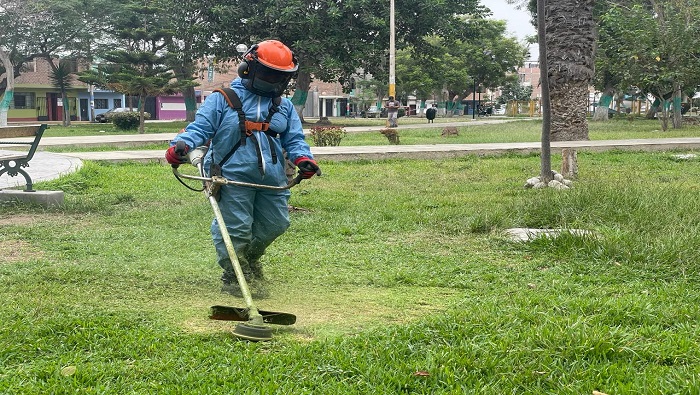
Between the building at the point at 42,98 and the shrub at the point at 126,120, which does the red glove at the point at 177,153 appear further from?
the building at the point at 42,98

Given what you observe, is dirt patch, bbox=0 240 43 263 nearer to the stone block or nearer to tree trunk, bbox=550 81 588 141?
the stone block

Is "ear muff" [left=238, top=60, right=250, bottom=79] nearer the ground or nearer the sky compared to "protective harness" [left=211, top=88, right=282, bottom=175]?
nearer the sky

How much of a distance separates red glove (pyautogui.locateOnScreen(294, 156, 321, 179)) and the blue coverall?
0.07 metres

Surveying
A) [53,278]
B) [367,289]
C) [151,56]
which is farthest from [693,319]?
[151,56]

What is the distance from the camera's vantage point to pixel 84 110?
51.9 metres

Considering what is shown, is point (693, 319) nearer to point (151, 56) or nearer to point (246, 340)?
point (246, 340)

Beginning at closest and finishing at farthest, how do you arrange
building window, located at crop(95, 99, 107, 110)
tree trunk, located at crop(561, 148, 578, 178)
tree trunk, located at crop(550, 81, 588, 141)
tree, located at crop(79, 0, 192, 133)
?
tree trunk, located at crop(561, 148, 578, 178)
tree trunk, located at crop(550, 81, 588, 141)
tree, located at crop(79, 0, 192, 133)
building window, located at crop(95, 99, 107, 110)

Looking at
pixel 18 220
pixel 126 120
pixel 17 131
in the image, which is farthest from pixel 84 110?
pixel 18 220

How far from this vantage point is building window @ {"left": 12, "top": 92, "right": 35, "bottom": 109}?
47812mm

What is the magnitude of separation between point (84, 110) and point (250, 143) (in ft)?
169

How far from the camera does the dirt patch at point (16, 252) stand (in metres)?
5.04

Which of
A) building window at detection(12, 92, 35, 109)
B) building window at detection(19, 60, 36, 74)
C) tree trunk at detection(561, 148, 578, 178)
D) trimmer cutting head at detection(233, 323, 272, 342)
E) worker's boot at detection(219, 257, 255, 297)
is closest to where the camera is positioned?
trimmer cutting head at detection(233, 323, 272, 342)

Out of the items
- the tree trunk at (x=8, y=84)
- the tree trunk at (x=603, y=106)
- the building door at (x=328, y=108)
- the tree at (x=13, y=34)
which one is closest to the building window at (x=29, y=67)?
the tree at (x=13, y=34)

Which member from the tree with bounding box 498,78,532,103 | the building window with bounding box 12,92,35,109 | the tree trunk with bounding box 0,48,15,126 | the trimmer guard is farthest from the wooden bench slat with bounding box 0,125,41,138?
the tree with bounding box 498,78,532,103
